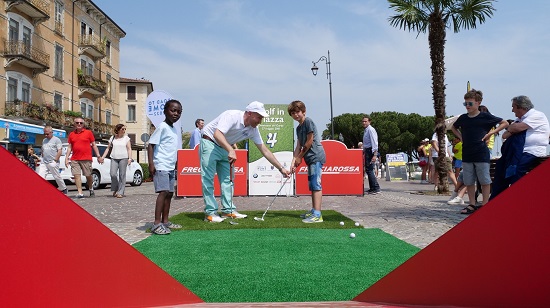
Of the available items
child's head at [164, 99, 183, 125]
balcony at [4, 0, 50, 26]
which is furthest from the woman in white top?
balcony at [4, 0, 50, 26]

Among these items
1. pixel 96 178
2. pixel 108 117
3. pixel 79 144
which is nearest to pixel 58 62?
pixel 108 117

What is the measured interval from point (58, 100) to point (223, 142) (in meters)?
31.9

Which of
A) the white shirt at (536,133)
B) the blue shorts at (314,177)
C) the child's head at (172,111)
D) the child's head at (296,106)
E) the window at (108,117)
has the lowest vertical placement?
the blue shorts at (314,177)

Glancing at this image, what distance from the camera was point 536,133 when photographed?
6078 mm

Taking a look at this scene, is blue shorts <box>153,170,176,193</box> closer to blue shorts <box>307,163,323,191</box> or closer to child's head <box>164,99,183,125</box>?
child's head <box>164,99,183,125</box>

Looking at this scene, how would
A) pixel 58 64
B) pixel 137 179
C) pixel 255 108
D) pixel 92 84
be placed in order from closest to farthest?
1. pixel 255 108
2. pixel 137 179
3. pixel 58 64
4. pixel 92 84

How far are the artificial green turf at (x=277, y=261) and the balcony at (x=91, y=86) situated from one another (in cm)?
3494

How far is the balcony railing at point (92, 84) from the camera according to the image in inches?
1433

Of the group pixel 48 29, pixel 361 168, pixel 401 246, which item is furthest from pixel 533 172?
pixel 48 29

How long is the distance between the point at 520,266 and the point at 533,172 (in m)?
0.27

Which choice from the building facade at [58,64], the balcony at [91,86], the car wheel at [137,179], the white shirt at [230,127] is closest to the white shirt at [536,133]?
→ the white shirt at [230,127]

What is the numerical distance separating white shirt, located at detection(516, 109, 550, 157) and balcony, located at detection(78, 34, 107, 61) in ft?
119

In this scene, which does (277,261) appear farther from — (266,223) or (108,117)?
(108,117)

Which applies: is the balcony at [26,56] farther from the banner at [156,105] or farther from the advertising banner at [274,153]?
the advertising banner at [274,153]
